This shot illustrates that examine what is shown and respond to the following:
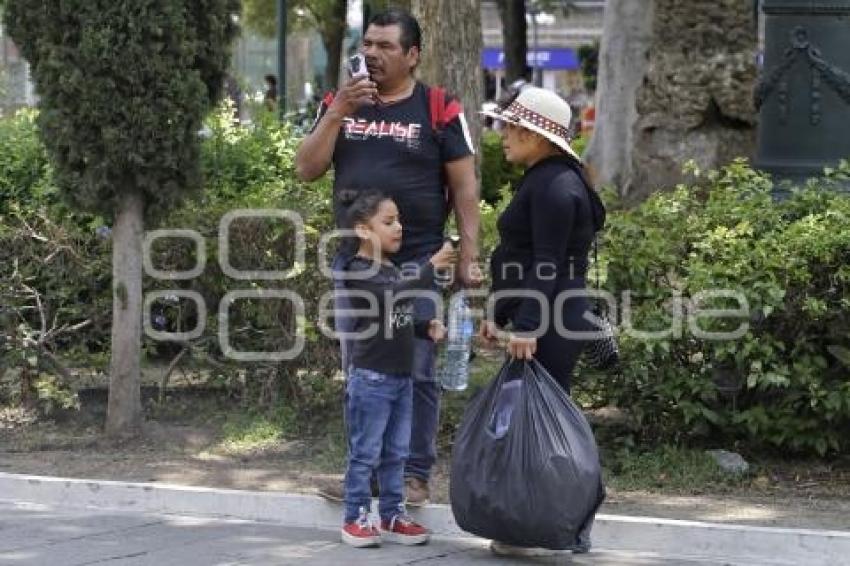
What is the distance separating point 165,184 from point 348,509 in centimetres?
239

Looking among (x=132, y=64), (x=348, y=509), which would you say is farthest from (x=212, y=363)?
(x=348, y=509)

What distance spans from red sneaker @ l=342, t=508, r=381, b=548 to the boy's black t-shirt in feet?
2.17

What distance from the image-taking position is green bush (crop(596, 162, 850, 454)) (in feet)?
22.9

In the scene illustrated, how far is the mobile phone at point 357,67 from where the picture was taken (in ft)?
19.7

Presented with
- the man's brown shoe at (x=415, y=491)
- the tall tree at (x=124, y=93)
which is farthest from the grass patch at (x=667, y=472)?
the tall tree at (x=124, y=93)

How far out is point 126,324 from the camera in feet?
26.1

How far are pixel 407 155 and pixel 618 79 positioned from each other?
36.1ft

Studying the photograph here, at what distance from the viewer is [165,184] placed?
7.77 m

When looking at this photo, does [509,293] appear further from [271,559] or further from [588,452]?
[271,559]

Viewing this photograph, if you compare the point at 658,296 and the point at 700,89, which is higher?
the point at 700,89

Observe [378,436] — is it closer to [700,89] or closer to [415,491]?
[415,491]

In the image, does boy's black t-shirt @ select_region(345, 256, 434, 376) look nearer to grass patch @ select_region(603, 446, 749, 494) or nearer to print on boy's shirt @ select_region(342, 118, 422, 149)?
print on boy's shirt @ select_region(342, 118, 422, 149)

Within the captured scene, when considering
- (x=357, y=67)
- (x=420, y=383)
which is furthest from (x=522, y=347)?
(x=357, y=67)

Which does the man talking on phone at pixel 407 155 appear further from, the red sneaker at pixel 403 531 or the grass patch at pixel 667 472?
the grass patch at pixel 667 472
